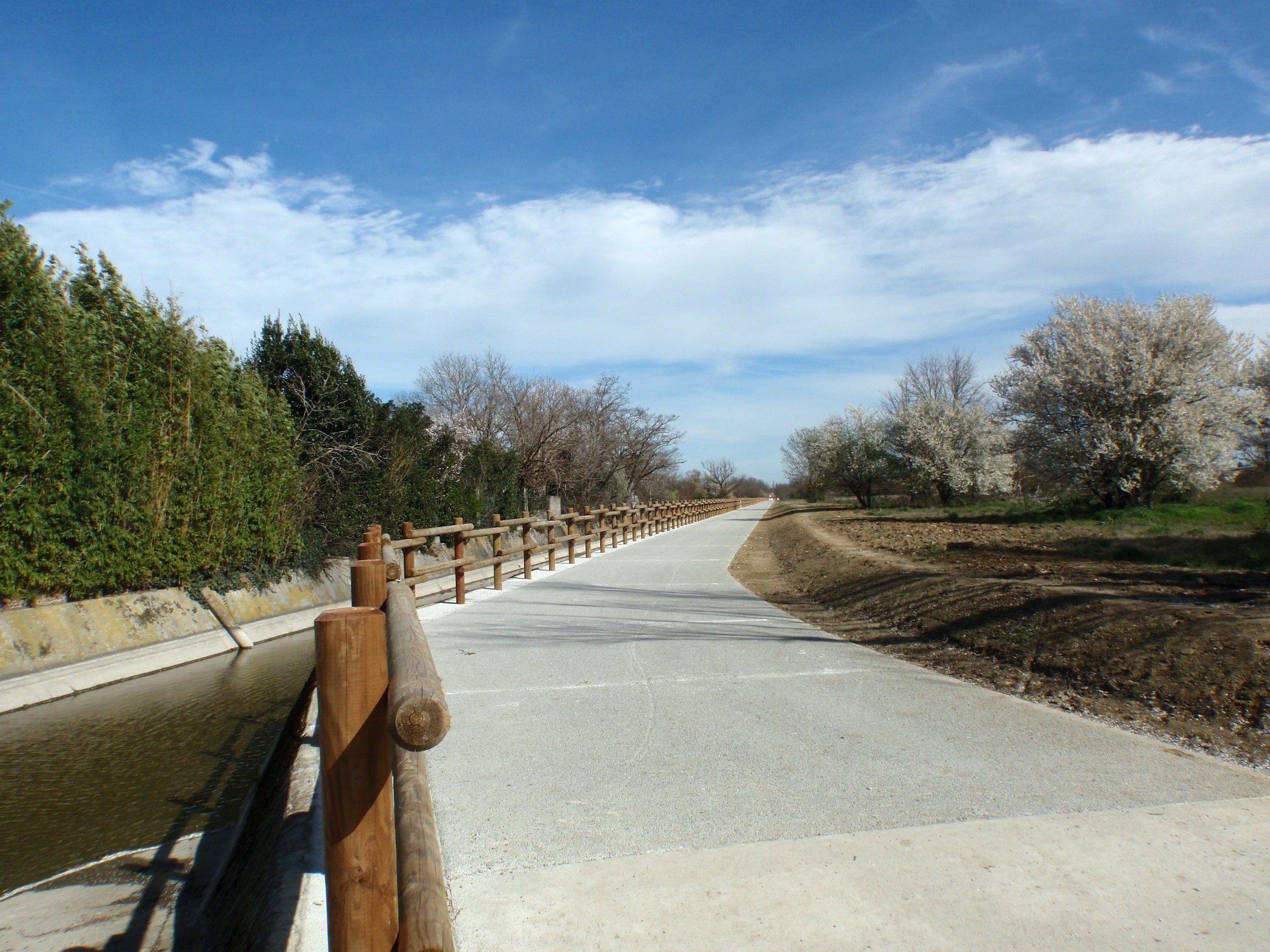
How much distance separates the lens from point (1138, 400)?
20625 mm

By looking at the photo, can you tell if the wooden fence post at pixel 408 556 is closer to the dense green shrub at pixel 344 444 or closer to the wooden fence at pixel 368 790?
the dense green shrub at pixel 344 444

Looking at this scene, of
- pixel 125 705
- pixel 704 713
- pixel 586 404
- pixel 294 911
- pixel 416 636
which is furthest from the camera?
pixel 586 404

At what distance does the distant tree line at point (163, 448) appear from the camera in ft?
28.5

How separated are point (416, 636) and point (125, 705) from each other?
7490mm

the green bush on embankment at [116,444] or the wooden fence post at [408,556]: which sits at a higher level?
the green bush on embankment at [116,444]

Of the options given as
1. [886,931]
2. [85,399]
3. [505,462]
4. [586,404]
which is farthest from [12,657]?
[586,404]

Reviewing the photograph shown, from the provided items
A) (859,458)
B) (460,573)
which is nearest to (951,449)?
(859,458)

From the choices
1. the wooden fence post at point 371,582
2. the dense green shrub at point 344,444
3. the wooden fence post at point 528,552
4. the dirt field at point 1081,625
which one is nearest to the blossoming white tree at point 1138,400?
the dirt field at point 1081,625

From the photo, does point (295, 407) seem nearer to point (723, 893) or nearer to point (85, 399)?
point (85, 399)

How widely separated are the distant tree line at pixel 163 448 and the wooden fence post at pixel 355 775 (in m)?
8.76

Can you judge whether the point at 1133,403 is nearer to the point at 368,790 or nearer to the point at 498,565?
the point at 498,565

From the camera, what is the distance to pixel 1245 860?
303 cm

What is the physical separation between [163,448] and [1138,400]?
71.5 ft

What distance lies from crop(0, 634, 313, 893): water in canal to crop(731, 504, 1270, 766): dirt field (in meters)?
5.53
